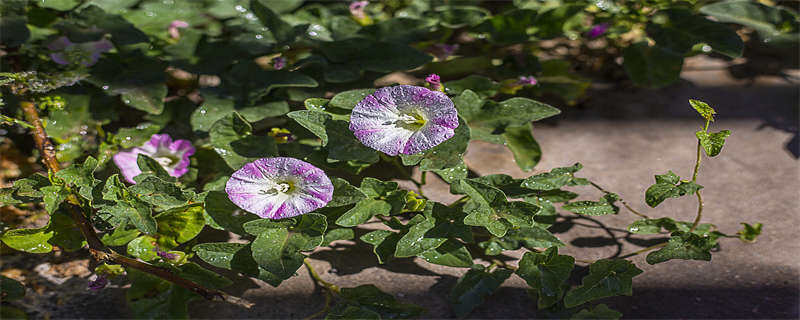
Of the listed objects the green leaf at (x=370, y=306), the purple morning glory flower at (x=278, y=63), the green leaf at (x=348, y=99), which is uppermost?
the green leaf at (x=348, y=99)

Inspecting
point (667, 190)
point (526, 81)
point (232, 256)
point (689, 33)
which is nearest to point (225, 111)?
point (232, 256)

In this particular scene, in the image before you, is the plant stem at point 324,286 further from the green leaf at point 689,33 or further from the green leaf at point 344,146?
the green leaf at point 689,33

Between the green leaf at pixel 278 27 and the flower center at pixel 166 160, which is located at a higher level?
the green leaf at pixel 278 27

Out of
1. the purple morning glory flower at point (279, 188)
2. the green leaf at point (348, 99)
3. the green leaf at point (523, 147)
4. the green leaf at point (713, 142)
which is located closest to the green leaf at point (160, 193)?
the purple morning glory flower at point (279, 188)

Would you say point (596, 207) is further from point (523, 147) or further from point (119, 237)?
point (119, 237)

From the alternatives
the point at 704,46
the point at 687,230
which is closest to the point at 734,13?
the point at 704,46

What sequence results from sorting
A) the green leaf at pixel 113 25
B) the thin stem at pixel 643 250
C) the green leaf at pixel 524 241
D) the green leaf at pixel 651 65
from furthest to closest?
the green leaf at pixel 651 65 < the green leaf at pixel 113 25 < the thin stem at pixel 643 250 < the green leaf at pixel 524 241

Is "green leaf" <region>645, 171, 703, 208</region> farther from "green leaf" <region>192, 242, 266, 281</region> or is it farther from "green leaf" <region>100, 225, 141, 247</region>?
"green leaf" <region>100, 225, 141, 247</region>

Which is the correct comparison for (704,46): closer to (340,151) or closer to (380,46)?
(380,46)
